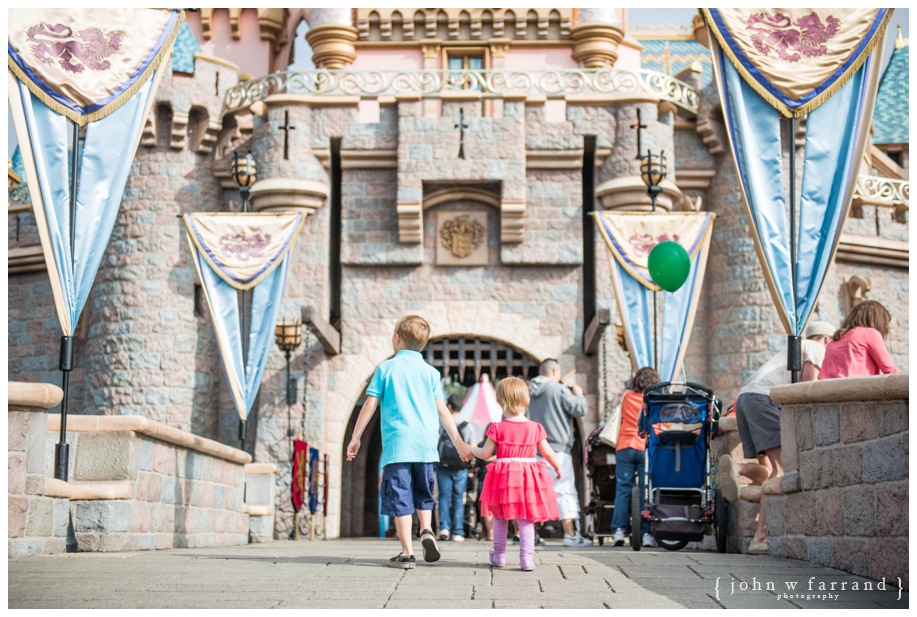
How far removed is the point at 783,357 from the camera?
753 cm

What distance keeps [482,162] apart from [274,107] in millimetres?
2752

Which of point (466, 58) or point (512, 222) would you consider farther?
point (466, 58)

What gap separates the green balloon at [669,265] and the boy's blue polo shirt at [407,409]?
5214 mm

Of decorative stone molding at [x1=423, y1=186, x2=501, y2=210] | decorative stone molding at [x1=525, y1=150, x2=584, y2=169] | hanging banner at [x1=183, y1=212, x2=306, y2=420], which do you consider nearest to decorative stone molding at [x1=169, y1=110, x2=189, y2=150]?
decorative stone molding at [x1=423, y1=186, x2=501, y2=210]

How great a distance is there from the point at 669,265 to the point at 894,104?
503 inches

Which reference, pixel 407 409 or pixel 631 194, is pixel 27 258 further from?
pixel 407 409

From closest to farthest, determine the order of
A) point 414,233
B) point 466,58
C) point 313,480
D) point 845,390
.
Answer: point 845,390, point 313,480, point 414,233, point 466,58

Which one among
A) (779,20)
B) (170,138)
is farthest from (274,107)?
(779,20)

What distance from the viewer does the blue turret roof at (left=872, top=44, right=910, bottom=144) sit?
2050 centimetres

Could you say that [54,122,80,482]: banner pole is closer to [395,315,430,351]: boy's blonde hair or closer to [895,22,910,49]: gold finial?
[395,315,430,351]: boy's blonde hair

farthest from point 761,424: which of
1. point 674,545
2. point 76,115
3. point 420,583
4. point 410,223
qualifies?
point 410,223

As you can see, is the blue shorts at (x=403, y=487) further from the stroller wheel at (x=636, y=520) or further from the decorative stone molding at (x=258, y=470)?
the decorative stone molding at (x=258, y=470)

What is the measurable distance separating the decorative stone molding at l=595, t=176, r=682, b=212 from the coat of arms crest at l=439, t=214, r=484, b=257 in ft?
5.20

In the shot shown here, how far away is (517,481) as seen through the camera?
5.50 metres
